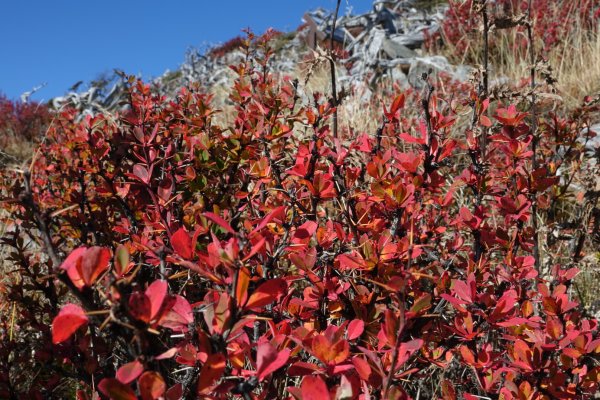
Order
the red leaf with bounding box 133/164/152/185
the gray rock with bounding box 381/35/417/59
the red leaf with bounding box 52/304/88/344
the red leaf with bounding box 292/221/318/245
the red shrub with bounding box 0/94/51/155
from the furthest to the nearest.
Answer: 1. the red shrub with bounding box 0/94/51/155
2. the gray rock with bounding box 381/35/417/59
3. the red leaf with bounding box 133/164/152/185
4. the red leaf with bounding box 292/221/318/245
5. the red leaf with bounding box 52/304/88/344

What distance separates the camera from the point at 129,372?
531 millimetres

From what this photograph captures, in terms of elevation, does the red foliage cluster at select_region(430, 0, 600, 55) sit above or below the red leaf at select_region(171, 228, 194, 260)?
above

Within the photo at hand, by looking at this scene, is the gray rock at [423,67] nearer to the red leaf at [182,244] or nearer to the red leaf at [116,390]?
the red leaf at [182,244]

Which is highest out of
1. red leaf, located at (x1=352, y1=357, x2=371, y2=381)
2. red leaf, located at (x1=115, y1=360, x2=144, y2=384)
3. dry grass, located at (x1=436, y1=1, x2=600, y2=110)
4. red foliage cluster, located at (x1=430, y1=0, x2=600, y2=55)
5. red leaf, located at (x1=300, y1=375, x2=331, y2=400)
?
red foliage cluster, located at (x1=430, y1=0, x2=600, y2=55)

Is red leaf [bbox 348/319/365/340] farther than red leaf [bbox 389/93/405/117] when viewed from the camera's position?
No

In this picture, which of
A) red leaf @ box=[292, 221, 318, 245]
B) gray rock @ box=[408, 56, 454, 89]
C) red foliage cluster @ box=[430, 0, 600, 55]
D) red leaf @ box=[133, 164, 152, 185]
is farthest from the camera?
red foliage cluster @ box=[430, 0, 600, 55]

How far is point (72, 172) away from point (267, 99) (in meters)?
0.95

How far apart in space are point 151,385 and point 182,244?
25 cm

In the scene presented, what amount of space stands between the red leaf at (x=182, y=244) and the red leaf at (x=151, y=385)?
9.5 inches

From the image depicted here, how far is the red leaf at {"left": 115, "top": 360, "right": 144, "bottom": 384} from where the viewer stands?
0.53m

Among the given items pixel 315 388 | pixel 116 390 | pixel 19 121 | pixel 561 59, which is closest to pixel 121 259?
pixel 116 390

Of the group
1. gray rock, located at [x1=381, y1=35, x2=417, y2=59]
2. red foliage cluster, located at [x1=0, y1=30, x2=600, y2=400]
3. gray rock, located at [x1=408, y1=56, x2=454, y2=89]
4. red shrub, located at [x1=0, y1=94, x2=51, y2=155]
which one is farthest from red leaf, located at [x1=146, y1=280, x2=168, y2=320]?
red shrub, located at [x1=0, y1=94, x2=51, y2=155]

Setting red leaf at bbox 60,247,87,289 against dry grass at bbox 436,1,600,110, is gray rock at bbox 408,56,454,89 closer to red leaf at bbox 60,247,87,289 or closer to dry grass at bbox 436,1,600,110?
dry grass at bbox 436,1,600,110

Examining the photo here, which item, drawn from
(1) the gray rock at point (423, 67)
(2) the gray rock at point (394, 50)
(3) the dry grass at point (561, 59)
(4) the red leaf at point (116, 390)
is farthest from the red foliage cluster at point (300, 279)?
(2) the gray rock at point (394, 50)
